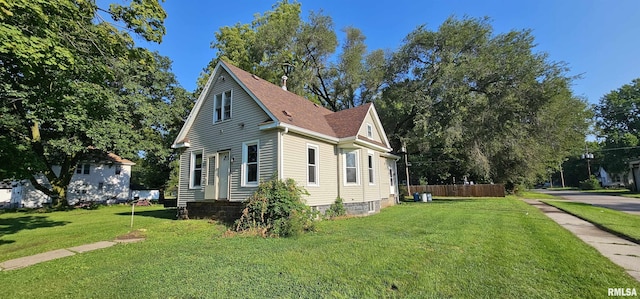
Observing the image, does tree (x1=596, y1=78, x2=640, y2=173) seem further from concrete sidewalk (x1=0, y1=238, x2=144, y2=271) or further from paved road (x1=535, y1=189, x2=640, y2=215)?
concrete sidewalk (x1=0, y1=238, x2=144, y2=271)

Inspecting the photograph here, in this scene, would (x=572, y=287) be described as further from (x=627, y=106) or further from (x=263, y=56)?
(x=627, y=106)

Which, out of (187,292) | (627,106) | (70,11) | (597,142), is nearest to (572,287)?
(187,292)

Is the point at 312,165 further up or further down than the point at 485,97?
further down

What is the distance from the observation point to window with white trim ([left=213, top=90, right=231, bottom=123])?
480 inches

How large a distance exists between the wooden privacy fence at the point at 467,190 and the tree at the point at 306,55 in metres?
12.8

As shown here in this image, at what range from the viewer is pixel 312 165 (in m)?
11.6

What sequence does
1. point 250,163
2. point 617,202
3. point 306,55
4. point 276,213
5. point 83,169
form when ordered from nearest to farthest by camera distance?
1. point 276,213
2. point 250,163
3. point 617,202
4. point 306,55
5. point 83,169

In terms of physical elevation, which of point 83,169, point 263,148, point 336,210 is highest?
point 83,169

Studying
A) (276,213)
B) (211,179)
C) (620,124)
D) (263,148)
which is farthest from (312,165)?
(620,124)

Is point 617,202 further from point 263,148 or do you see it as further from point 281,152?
point 263,148

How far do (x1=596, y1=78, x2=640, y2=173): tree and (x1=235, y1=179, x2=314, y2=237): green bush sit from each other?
5298 cm

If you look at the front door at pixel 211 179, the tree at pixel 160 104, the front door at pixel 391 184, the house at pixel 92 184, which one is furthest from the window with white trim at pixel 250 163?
the house at pixel 92 184

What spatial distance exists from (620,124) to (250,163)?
66634mm

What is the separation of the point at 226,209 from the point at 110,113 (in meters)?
5.18
